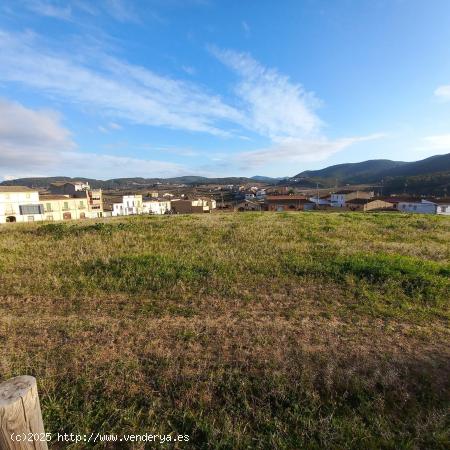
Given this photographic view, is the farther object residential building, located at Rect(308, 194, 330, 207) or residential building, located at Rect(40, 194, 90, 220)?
residential building, located at Rect(308, 194, 330, 207)

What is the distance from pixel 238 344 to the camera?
4262 mm

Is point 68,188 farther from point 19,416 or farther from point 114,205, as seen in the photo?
point 19,416

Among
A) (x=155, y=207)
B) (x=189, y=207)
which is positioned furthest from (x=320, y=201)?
(x=155, y=207)

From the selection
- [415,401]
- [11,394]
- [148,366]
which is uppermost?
[11,394]

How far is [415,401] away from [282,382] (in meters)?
1.54

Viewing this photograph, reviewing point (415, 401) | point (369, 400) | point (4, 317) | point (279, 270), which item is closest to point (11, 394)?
point (369, 400)

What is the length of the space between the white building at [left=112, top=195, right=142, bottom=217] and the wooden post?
78.0 m

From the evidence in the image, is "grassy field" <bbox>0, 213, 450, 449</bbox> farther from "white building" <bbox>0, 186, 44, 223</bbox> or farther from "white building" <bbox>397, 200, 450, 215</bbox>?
"white building" <bbox>0, 186, 44, 223</bbox>

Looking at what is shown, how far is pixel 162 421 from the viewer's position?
2953 millimetres

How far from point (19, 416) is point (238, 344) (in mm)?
3107

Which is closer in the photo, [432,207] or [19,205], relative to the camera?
[432,207]

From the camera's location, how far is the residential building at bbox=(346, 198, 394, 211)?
50.6 m

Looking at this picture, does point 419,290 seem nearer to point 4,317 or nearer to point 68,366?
point 68,366

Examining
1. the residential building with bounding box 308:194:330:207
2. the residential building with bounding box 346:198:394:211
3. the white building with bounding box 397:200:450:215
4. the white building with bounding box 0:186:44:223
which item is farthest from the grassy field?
the residential building with bounding box 308:194:330:207
